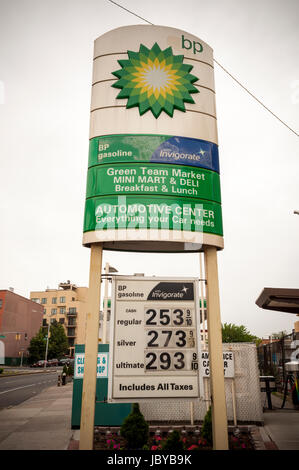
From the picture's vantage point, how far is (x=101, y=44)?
639 centimetres

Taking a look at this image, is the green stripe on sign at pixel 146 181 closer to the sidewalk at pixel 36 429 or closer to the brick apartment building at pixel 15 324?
the sidewalk at pixel 36 429

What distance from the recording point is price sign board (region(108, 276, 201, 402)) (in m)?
4.97

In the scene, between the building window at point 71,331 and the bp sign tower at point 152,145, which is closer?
the bp sign tower at point 152,145

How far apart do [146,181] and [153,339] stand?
2.50 meters

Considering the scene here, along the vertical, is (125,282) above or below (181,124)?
below

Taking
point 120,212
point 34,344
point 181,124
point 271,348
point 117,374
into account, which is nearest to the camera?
point 117,374

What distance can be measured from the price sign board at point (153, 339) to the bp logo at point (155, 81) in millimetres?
3048

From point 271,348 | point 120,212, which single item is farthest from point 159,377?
point 271,348

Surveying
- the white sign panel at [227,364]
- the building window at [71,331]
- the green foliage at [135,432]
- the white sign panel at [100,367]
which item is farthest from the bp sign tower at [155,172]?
the building window at [71,331]

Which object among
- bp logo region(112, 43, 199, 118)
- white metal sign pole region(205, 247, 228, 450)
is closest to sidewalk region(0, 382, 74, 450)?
white metal sign pole region(205, 247, 228, 450)

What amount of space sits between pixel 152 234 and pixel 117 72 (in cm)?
308

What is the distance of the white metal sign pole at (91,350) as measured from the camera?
4770 millimetres

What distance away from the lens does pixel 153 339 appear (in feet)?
16.9

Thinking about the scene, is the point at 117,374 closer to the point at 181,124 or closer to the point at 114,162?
the point at 114,162
